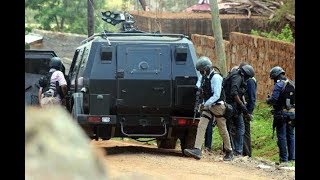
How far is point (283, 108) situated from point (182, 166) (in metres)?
2.03

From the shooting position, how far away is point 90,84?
12562mm

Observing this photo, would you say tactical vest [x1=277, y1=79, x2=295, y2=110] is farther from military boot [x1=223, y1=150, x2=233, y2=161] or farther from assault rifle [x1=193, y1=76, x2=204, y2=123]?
assault rifle [x1=193, y1=76, x2=204, y2=123]

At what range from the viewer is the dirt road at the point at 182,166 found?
10.8 metres

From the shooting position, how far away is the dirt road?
35.3 ft

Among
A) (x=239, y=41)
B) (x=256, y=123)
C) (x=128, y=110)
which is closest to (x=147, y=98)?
(x=128, y=110)

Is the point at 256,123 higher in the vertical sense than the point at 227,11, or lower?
lower

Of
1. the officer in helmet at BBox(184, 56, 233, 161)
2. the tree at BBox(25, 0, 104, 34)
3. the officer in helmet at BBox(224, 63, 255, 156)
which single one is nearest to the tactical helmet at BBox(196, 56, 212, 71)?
the officer in helmet at BBox(184, 56, 233, 161)

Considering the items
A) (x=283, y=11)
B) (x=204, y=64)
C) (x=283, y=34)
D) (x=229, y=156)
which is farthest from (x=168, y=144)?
(x=283, y=11)

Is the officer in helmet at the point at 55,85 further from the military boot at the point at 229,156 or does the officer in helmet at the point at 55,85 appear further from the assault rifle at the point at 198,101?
the military boot at the point at 229,156

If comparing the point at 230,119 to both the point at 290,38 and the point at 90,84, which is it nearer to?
the point at 90,84

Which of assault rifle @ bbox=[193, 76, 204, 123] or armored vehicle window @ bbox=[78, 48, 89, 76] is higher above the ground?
armored vehicle window @ bbox=[78, 48, 89, 76]

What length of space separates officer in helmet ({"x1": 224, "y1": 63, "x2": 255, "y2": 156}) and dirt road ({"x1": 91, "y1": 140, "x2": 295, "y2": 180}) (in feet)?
1.45
